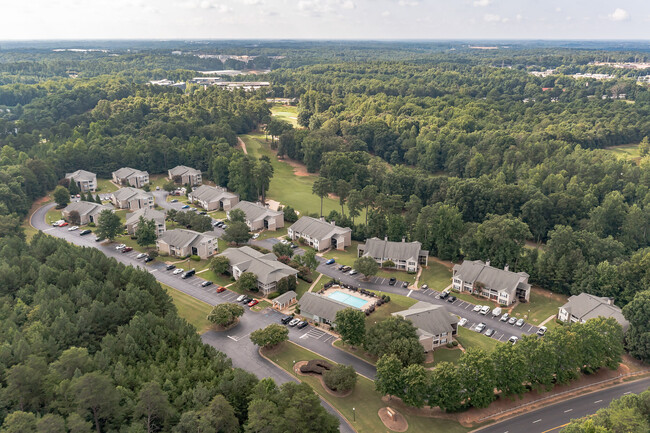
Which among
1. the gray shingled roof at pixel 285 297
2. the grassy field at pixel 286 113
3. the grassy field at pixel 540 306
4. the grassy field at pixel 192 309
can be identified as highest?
the grassy field at pixel 286 113

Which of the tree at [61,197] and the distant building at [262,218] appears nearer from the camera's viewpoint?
the distant building at [262,218]

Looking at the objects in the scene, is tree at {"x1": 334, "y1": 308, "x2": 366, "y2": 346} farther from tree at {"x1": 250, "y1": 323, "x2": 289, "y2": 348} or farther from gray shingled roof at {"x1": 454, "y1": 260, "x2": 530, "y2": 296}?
gray shingled roof at {"x1": 454, "y1": 260, "x2": 530, "y2": 296}

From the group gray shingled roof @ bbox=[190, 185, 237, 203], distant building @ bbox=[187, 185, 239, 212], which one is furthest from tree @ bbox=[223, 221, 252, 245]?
gray shingled roof @ bbox=[190, 185, 237, 203]

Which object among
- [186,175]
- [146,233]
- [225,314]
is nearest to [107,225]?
[146,233]

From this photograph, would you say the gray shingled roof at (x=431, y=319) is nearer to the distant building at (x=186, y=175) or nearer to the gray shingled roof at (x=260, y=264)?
the gray shingled roof at (x=260, y=264)

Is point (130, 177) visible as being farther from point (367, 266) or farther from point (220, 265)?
point (367, 266)

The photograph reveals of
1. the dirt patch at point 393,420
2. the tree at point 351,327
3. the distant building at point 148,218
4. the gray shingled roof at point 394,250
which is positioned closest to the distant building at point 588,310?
the gray shingled roof at point 394,250
